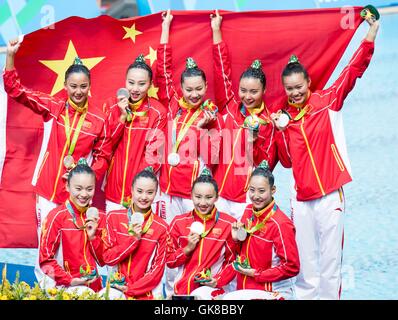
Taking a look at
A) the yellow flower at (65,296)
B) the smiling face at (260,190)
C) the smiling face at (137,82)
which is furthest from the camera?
the smiling face at (137,82)

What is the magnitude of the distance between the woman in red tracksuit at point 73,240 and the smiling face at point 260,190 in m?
0.81

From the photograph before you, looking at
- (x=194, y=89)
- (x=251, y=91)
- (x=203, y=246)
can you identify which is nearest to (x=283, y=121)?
(x=251, y=91)

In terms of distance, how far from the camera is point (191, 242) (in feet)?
18.7

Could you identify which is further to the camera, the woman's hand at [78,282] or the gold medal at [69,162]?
the gold medal at [69,162]

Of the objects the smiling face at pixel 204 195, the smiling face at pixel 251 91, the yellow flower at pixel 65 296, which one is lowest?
the yellow flower at pixel 65 296

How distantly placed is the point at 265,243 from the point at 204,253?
32 cm

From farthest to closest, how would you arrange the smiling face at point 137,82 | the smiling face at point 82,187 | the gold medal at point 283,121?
the smiling face at point 137,82 → the gold medal at point 283,121 → the smiling face at point 82,187

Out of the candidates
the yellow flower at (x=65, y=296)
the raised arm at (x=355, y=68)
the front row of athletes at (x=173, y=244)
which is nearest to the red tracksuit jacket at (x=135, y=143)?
the front row of athletes at (x=173, y=244)

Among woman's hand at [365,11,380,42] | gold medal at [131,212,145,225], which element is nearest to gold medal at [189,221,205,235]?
gold medal at [131,212,145,225]

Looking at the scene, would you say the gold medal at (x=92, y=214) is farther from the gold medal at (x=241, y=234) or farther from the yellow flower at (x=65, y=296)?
the yellow flower at (x=65, y=296)

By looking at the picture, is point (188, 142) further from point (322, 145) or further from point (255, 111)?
point (322, 145)

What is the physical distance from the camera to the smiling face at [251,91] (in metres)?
6.03
